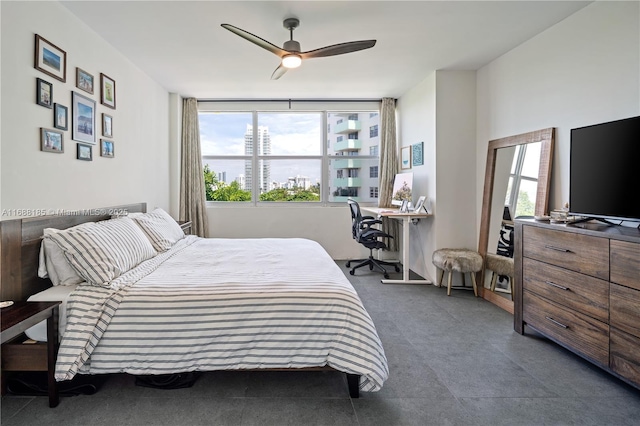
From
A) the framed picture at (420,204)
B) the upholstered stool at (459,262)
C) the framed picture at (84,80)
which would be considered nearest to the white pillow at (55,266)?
the framed picture at (84,80)

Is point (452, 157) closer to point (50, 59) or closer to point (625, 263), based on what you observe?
point (625, 263)

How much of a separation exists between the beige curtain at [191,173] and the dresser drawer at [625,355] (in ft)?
15.4

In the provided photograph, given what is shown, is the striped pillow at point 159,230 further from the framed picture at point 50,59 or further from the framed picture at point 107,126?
the framed picture at point 50,59

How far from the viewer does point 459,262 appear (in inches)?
141

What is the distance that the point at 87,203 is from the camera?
278cm

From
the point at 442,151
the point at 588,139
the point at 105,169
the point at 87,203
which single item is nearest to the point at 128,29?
the point at 105,169

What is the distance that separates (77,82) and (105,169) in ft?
2.57

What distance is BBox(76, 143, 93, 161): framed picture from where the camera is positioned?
2.66m

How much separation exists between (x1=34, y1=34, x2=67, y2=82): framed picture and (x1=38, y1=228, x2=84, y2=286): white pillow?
1133 mm

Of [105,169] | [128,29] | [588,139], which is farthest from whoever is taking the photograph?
[105,169]

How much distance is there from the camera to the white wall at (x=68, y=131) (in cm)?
201

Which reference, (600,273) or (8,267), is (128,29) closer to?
(8,267)

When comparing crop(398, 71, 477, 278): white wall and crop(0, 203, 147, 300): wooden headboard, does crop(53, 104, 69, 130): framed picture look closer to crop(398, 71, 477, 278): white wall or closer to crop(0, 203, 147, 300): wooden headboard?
crop(0, 203, 147, 300): wooden headboard

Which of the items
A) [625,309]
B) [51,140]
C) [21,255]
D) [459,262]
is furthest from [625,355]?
[51,140]
